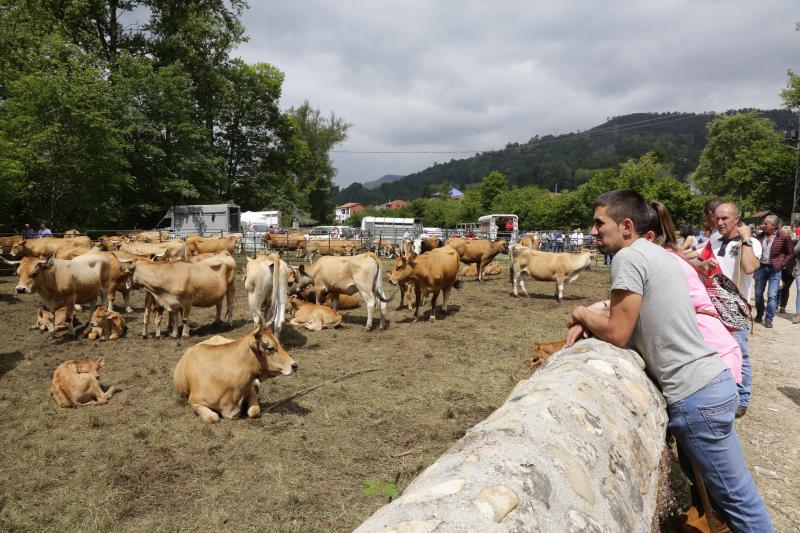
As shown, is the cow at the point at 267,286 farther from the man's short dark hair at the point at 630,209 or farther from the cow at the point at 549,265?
the cow at the point at 549,265

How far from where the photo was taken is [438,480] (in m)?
1.46

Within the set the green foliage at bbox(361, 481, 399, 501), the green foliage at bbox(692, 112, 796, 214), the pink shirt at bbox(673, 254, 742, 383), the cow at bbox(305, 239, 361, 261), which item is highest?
the green foliage at bbox(692, 112, 796, 214)

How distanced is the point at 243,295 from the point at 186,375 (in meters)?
8.86

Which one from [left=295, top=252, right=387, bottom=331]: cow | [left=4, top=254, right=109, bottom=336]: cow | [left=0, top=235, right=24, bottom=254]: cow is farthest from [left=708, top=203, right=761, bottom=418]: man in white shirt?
[left=0, top=235, right=24, bottom=254]: cow

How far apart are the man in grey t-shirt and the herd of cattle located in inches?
147

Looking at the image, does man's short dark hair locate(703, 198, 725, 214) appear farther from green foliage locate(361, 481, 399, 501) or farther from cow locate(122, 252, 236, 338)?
cow locate(122, 252, 236, 338)

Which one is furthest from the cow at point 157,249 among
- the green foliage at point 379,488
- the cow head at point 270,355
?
the green foliage at point 379,488

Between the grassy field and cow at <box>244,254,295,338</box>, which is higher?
cow at <box>244,254,295,338</box>

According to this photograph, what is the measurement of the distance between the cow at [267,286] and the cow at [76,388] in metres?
3.11

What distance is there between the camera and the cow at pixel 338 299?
11.3 meters

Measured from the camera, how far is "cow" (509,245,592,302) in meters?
14.2

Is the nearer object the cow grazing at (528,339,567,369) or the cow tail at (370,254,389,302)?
the cow grazing at (528,339,567,369)

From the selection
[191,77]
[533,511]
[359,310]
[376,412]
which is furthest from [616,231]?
[191,77]

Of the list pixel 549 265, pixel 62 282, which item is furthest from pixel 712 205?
pixel 62 282
